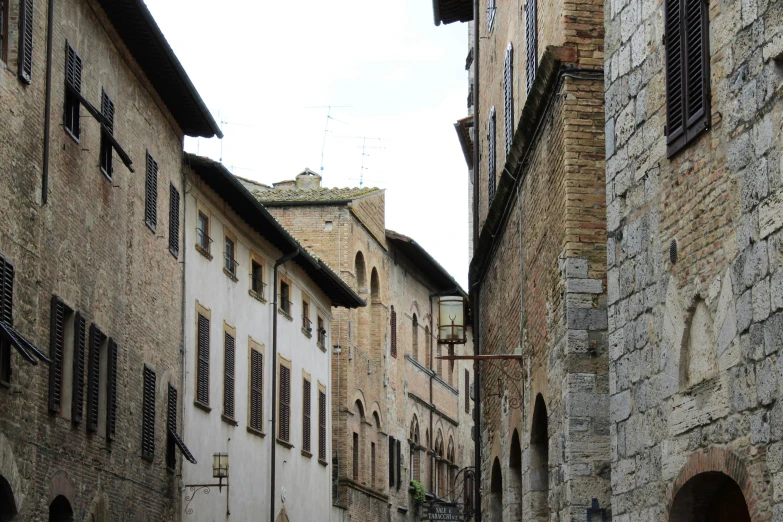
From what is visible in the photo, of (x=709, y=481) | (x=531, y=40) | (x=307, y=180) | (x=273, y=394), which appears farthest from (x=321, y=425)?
(x=709, y=481)

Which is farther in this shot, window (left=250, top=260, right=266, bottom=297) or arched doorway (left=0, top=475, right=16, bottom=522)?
window (left=250, top=260, right=266, bottom=297)

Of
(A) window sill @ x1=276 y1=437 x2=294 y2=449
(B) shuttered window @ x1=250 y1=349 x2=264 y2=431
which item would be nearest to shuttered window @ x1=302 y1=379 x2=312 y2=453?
(A) window sill @ x1=276 y1=437 x2=294 y2=449

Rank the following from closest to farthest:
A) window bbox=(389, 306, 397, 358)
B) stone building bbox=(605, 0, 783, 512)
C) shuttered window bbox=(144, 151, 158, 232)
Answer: stone building bbox=(605, 0, 783, 512)
shuttered window bbox=(144, 151, 158, 232)
window bbox=(389, 306, 397, 358)

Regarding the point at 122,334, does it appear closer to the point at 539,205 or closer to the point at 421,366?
the point at 539,205

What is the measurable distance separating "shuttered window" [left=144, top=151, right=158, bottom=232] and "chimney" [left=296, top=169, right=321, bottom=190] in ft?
58.2

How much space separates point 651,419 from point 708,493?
0.75 m

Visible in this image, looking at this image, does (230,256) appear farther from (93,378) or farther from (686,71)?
(686,71)

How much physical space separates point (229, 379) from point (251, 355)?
168 cm

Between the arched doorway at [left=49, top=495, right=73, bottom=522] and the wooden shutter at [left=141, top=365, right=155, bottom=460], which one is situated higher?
the wooden shutter at [left=141, top=365, right=155, bottom=460]

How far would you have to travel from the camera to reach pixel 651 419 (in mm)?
8930

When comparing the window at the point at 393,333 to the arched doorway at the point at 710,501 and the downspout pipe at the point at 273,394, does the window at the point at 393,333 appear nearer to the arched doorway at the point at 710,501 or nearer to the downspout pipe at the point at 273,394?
the downspout pipe at the point at 273,394

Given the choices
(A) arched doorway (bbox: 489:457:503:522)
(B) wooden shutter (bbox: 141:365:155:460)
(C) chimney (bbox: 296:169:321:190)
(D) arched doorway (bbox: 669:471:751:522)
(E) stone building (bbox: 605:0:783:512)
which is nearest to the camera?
(E) stone building (bbox: 605:0:783:512)

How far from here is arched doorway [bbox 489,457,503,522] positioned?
17.9m

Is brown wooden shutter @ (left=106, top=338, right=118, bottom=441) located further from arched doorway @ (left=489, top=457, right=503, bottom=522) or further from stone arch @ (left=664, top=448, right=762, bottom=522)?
stone arch @ (left=664, top=448, right=762, bottom=522)
